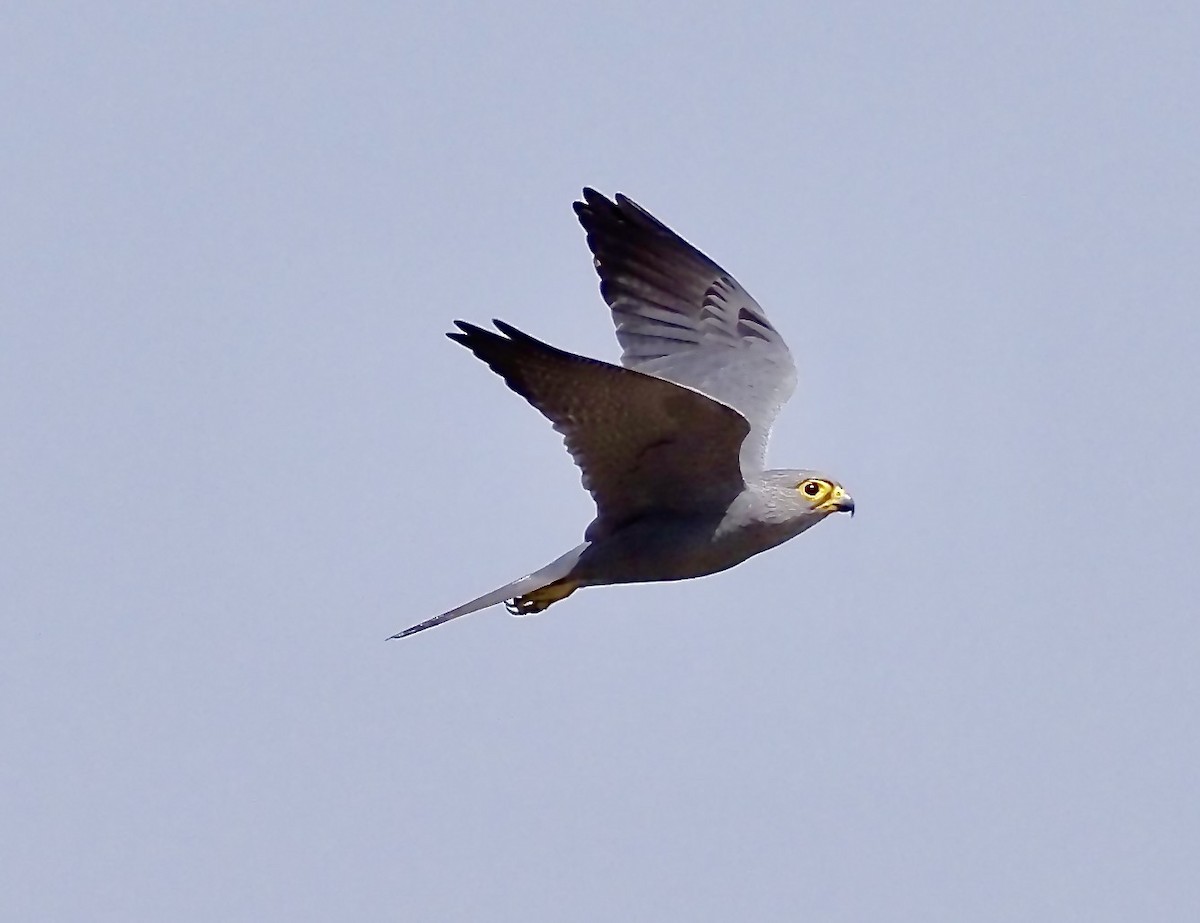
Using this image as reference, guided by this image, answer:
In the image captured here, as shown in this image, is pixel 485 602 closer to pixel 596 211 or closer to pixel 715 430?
pixel 715 430

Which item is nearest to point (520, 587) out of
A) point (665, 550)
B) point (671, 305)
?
point (665, 550)

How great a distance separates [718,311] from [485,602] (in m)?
3.25

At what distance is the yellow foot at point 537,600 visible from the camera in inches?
415

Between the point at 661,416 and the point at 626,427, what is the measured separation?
212 millimetres

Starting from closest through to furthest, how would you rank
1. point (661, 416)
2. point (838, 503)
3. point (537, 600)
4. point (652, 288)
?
point (661, 416) → point (838, 503) → point (537, 600) → point (652, 288)

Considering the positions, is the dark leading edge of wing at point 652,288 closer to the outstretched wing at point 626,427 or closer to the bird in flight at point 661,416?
the bird in flight at point 661,416

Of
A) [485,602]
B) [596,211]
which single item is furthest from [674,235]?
[485,602]

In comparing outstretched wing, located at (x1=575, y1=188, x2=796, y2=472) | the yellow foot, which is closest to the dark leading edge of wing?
outstretched wing, located at (x1=575, y1=188, x2=796, y2=472)

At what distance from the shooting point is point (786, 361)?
1178 cm

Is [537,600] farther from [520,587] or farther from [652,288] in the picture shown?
[652,288]

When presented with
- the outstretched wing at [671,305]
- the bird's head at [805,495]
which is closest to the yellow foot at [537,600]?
the bird's head at [805,495]

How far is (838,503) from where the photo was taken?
10148 mm

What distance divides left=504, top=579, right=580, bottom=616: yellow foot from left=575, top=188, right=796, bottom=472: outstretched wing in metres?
1.71

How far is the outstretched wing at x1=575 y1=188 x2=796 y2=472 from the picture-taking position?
462 inches
